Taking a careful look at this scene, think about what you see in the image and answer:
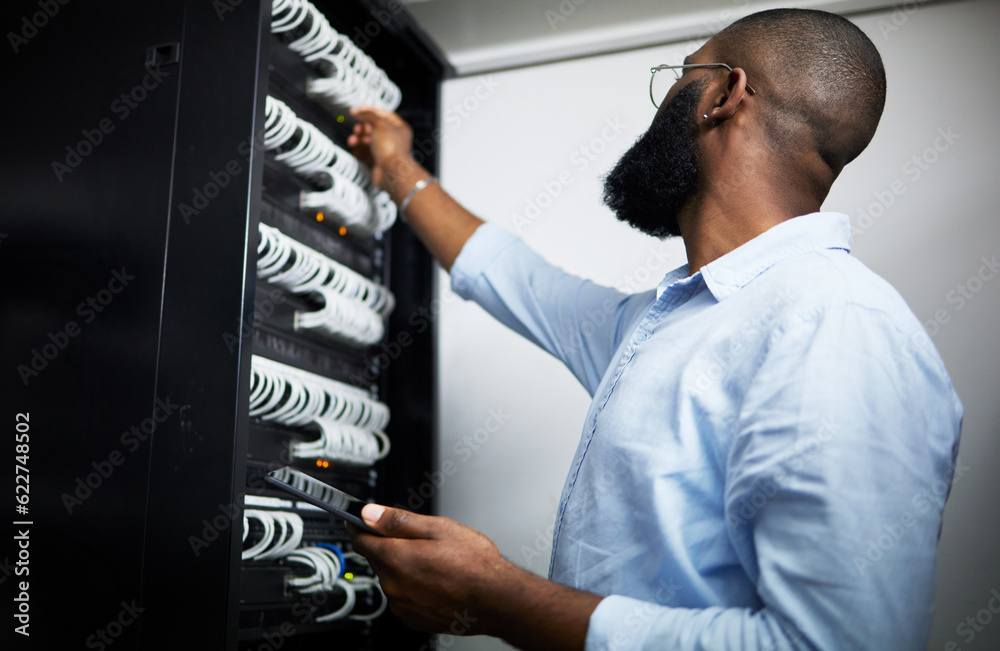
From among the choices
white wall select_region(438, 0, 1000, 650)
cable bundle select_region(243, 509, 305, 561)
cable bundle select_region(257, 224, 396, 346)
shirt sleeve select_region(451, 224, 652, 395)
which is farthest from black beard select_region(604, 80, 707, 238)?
cable bundle select_region(243, 509, 305, 561)

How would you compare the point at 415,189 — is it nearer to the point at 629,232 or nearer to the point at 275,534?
the point at 629,232

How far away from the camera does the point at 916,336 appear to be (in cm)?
106

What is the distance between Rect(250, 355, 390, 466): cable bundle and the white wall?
11.2 inches

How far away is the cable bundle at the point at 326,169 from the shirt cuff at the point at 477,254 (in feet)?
0.88

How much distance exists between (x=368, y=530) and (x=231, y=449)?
0.29 meters

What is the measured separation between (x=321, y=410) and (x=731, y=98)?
1.01 m

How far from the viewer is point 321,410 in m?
1.68

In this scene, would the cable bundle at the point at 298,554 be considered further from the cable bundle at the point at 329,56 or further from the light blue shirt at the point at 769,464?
the cable bundle at the point at 329,56

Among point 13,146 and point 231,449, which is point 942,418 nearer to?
point 231,449

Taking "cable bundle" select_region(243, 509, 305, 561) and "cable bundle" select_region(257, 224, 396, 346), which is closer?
"cable bundle" select_region(243, 509, 305, 561)

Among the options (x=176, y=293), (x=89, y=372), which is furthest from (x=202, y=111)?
(x=89, y=372)

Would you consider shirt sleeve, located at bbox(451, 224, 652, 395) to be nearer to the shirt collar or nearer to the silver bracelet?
A: the silver bracelet

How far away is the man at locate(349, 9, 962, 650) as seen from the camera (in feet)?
3.01

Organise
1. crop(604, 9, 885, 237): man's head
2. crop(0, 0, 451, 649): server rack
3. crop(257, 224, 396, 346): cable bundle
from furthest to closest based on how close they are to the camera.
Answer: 1. crop(257, 224, 396, 346): cable bundle
2. crop(604, 9, 885, 237): man's head
3. crop(0, 0, 451, 649): server rack
